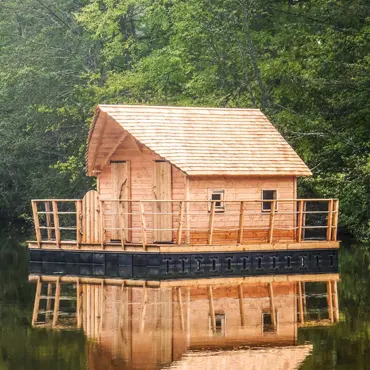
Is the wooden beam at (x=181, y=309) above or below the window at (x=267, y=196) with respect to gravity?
below

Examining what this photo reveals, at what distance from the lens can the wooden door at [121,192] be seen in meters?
34.8

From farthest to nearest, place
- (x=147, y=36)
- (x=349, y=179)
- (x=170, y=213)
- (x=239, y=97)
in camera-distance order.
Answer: (x=147, y=36) < (x=239, y=97) < (x=349, y=179) < (x=170, y=213)

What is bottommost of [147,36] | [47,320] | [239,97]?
[47,320]

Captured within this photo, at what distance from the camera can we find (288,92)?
48281 mm

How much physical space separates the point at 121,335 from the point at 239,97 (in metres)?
28.6

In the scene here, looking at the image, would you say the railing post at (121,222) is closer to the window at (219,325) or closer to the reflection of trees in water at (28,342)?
the reflection of trees in water at (28,342)

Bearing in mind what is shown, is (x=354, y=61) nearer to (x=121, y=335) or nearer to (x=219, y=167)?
(x=219, y=167)

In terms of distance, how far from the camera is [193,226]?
108ft

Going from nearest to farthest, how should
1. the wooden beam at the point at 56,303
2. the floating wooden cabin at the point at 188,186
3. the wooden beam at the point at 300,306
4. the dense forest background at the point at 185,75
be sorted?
1. the wooden beam at the point at 300,306
2. the wooden beam at the point at 56,303
3. the floating wooden cabin at the point at 188,186
4. the dense forest background at the point at 185,75

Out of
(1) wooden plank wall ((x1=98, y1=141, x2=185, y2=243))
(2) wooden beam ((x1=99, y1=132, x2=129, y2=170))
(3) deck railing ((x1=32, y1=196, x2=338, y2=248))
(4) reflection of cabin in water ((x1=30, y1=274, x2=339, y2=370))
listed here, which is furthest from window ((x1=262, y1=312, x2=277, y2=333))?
(2) wooden beam ((x1=99, y1=132, x2=129, y2=170))

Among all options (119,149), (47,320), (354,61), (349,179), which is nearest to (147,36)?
(354,61)

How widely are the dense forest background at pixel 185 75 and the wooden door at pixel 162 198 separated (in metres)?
A: 7.51

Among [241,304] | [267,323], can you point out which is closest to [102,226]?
[241,304]

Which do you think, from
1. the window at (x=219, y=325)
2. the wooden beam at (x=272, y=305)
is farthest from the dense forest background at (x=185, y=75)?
the window at (x=219, y=325)
